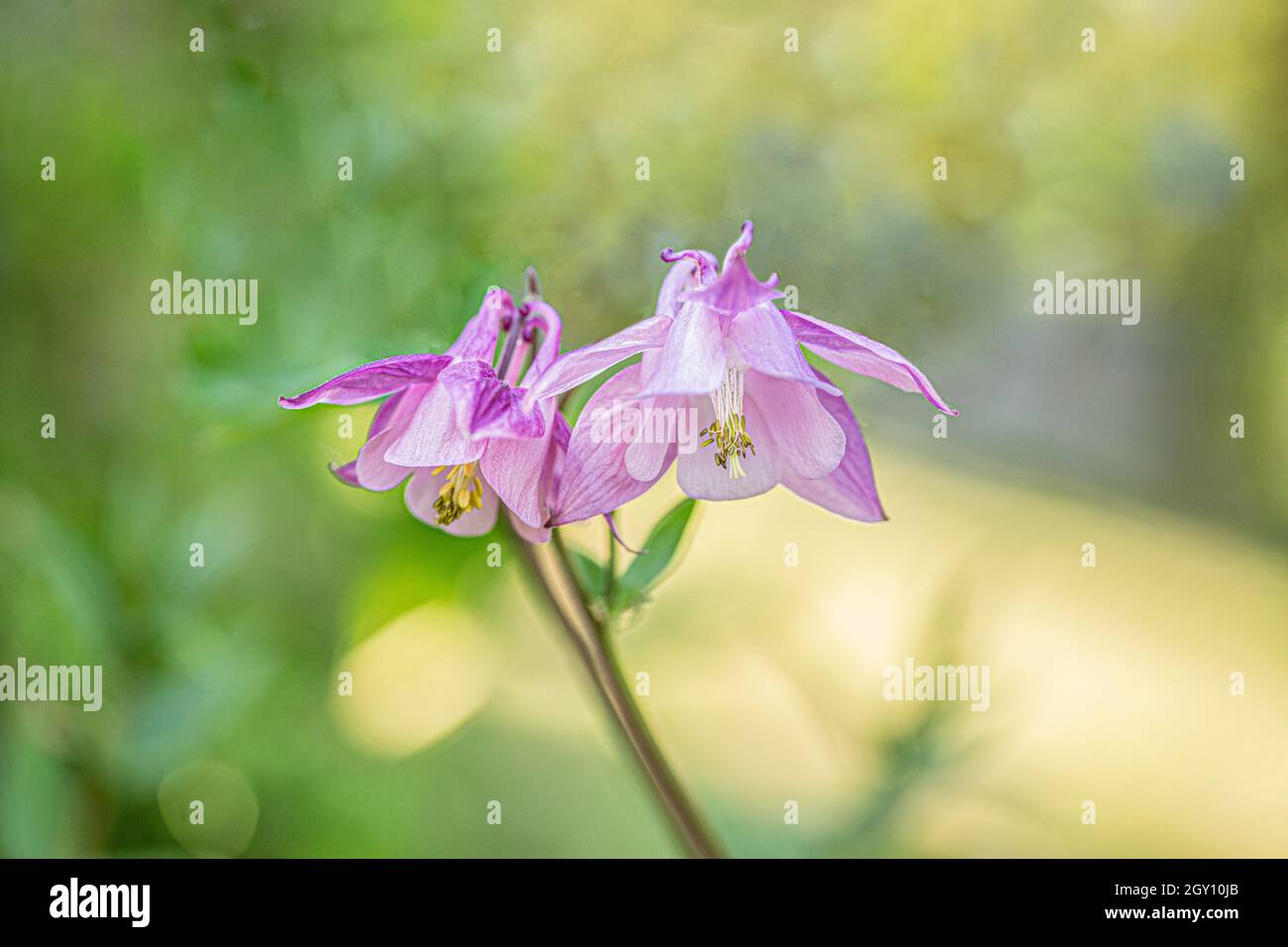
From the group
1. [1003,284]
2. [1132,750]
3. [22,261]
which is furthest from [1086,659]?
[22,261]

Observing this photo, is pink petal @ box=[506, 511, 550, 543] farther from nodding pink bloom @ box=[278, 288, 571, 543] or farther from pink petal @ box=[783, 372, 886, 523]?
pink petal @ box=[783, 372, 886, 523]

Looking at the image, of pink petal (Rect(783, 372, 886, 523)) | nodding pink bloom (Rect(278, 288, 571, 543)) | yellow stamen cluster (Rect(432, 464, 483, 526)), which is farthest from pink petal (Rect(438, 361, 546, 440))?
pink petal (Rect(783, 372, 886, 523))

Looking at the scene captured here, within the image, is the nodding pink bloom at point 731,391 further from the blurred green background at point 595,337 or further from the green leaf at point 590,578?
the blurred green background at point 595,337

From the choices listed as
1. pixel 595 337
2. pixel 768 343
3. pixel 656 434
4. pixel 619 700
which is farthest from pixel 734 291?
pixel 595 337

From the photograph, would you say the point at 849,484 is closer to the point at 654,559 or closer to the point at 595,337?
the point at 654,559

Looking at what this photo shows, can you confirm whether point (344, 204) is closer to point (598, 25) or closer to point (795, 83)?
point (598, 25)

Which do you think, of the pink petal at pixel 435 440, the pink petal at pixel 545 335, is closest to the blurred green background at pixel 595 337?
the pink petal at pixel 545 335
